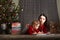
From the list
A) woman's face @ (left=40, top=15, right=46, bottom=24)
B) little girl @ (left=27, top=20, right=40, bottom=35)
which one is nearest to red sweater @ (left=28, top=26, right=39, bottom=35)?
little girl @ (left=27, top=20, right=40, bottom=35)

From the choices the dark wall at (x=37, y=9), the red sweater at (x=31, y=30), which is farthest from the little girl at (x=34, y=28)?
the dark wall at (x=37, y=9)

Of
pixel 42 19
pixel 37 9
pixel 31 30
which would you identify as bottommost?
pixel 31 30

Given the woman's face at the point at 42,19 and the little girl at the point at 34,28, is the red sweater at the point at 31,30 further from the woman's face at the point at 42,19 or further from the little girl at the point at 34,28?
the woman's face at the point at 42,19

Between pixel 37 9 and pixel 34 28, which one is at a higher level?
pixel 37 9

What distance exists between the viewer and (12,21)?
195 cm

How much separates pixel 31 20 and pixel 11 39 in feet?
0.97

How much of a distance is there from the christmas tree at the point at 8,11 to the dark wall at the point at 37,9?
3.1 inches

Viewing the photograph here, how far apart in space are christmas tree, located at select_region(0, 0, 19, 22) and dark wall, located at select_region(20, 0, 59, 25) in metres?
0.08

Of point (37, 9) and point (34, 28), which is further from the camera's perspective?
point (37, 9)

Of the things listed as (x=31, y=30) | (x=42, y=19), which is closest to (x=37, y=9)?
(x=42, y=19)

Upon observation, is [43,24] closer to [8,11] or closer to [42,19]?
[42,19]

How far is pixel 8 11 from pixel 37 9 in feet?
1.05

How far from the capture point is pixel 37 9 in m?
2.03

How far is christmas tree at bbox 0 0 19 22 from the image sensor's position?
76.2 inches
